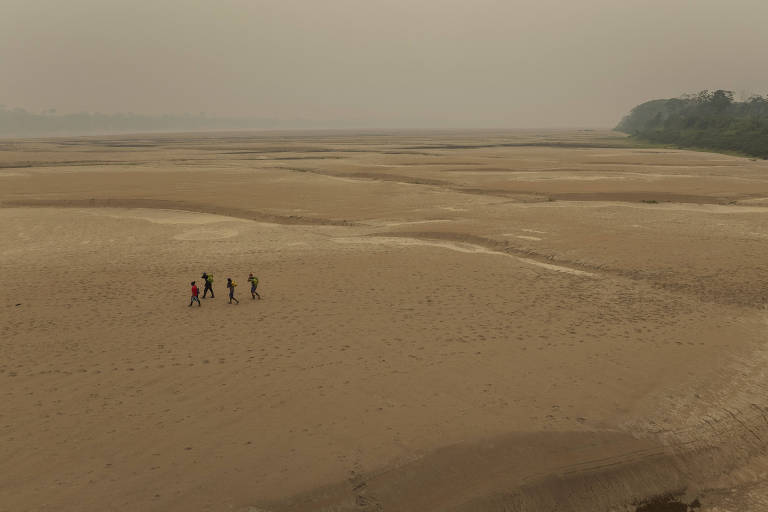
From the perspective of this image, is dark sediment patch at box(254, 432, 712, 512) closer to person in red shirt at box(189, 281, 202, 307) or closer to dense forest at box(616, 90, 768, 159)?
person in red shirt at box(189, 281, 202, 307)

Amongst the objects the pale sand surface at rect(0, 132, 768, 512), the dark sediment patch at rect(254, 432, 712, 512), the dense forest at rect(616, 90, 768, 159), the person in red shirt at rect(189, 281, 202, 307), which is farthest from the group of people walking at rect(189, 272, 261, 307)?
the dense forest at rect(616, 90, 768, 159)

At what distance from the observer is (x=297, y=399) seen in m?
10.7

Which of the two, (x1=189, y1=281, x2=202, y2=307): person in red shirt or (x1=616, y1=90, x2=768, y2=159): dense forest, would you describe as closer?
(x1=189, y1=281, x2=202, y2=307): person in red shirt

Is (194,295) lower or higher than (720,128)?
lower

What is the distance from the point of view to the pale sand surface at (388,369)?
28.0 ft

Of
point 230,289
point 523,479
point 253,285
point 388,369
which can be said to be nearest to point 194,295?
point 230,289

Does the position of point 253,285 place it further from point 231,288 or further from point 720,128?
point 720,128

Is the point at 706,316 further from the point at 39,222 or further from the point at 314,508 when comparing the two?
the point at 39,222

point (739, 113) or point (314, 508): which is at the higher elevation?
point (739, 113)

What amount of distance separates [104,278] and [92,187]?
93.8 feet

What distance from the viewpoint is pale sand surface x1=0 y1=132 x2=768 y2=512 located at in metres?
8.55

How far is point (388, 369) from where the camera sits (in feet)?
39.5

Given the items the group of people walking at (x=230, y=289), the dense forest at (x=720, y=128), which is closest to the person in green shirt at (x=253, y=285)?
the group of people walking at (x=230, y=289)

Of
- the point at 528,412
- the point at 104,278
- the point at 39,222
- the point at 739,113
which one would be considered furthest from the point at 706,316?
the point at 739,113
